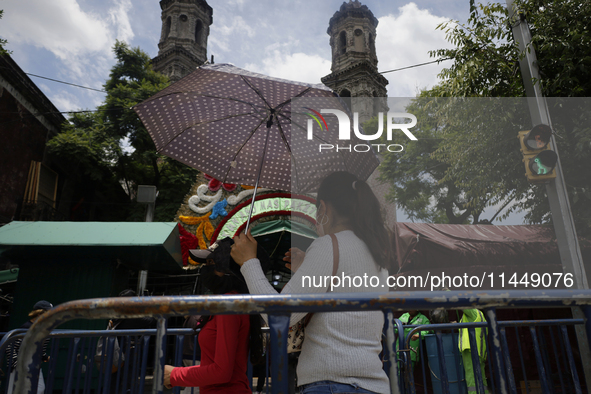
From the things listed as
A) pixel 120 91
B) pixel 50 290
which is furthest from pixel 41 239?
pixel 120 91

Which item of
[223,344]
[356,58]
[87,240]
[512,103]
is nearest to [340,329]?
[223,344]

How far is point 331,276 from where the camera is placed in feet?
5.49

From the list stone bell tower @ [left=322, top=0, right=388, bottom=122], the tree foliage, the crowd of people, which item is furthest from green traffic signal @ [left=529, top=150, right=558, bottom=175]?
stone bell tower @ [left=322, top=0, right=388, bottom=122]

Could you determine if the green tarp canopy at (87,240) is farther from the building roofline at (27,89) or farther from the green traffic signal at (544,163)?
the building roofline at (27,89)

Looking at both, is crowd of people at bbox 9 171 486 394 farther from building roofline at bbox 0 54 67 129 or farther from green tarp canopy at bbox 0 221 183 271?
building roofline at bbox 0 54 67 129

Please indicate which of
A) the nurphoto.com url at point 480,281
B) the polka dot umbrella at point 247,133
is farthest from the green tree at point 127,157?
the polka dot umbrella at point 247,133

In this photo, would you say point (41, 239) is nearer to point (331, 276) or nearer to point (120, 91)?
point (331, 276)

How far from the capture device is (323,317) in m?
1.58

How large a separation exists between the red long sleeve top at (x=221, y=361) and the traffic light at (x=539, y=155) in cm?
543

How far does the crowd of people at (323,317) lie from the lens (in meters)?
1.54

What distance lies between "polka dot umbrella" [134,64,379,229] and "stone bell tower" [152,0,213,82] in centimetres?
3089

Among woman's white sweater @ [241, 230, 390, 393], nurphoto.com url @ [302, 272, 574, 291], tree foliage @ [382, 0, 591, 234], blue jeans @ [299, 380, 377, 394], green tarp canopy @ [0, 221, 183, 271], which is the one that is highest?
tree foliage @ [382, 0, 591, 234]

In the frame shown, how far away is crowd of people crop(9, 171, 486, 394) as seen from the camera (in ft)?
5.07

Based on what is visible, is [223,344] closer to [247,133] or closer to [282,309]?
[282,309]
